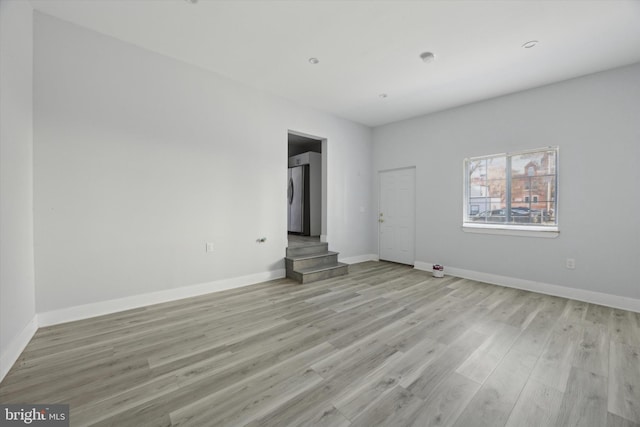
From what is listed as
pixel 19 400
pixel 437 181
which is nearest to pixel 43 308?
pixel 19 400

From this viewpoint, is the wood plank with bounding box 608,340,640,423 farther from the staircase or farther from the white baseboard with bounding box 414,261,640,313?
the staircase

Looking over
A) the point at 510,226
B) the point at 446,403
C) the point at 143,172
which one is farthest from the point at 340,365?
the point at 510,226

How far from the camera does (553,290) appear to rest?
3.65 metres

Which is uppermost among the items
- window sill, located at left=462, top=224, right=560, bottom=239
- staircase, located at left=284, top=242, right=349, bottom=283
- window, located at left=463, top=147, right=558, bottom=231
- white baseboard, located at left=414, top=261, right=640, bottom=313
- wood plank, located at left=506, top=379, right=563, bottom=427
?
window, located at left=463, top=147, right=558, bottom=231

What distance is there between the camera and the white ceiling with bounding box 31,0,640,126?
2387mm

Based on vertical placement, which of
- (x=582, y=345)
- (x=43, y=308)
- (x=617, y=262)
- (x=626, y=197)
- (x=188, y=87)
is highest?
(x=188, y=87)

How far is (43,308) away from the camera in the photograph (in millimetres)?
2553

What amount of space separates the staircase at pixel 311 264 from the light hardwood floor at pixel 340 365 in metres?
0.96

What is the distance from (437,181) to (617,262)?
2.58m

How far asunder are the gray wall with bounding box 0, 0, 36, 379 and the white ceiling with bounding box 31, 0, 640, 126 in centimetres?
63

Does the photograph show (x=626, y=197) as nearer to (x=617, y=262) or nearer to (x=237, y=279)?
(x=617, y=262)

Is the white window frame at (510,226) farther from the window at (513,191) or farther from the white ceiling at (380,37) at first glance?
the white ceiling at (380,37)

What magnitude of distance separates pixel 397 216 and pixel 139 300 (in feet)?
15.6

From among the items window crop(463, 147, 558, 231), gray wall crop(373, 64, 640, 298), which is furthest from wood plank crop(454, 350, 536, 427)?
window crop(463, 147, 558, 231)
